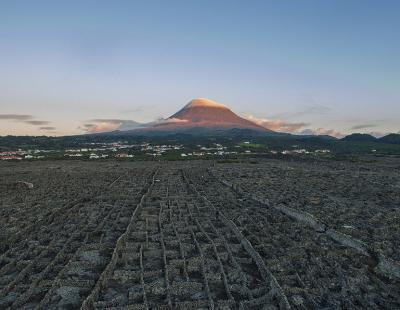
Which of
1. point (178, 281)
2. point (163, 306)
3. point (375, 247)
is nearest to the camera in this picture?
point (163, 306)

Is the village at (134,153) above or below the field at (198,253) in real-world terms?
below

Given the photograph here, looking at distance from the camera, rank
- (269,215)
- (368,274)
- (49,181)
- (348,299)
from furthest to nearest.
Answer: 1. (49,181)
2. (269,215)
3. (368,274)
4. (348,299)

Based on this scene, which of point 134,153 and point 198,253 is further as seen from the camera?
point 134,153

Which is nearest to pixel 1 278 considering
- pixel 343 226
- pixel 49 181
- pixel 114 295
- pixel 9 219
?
pixel 114 295

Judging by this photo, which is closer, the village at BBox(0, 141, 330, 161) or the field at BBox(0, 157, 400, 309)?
the field at BBox(0, 157, 400, 309)

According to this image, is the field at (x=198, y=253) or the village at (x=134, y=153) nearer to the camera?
the field at (x=198, y=253)

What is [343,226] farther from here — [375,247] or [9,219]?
[9,219]

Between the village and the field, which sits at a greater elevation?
the field

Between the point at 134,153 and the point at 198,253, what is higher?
the point at 198,253
